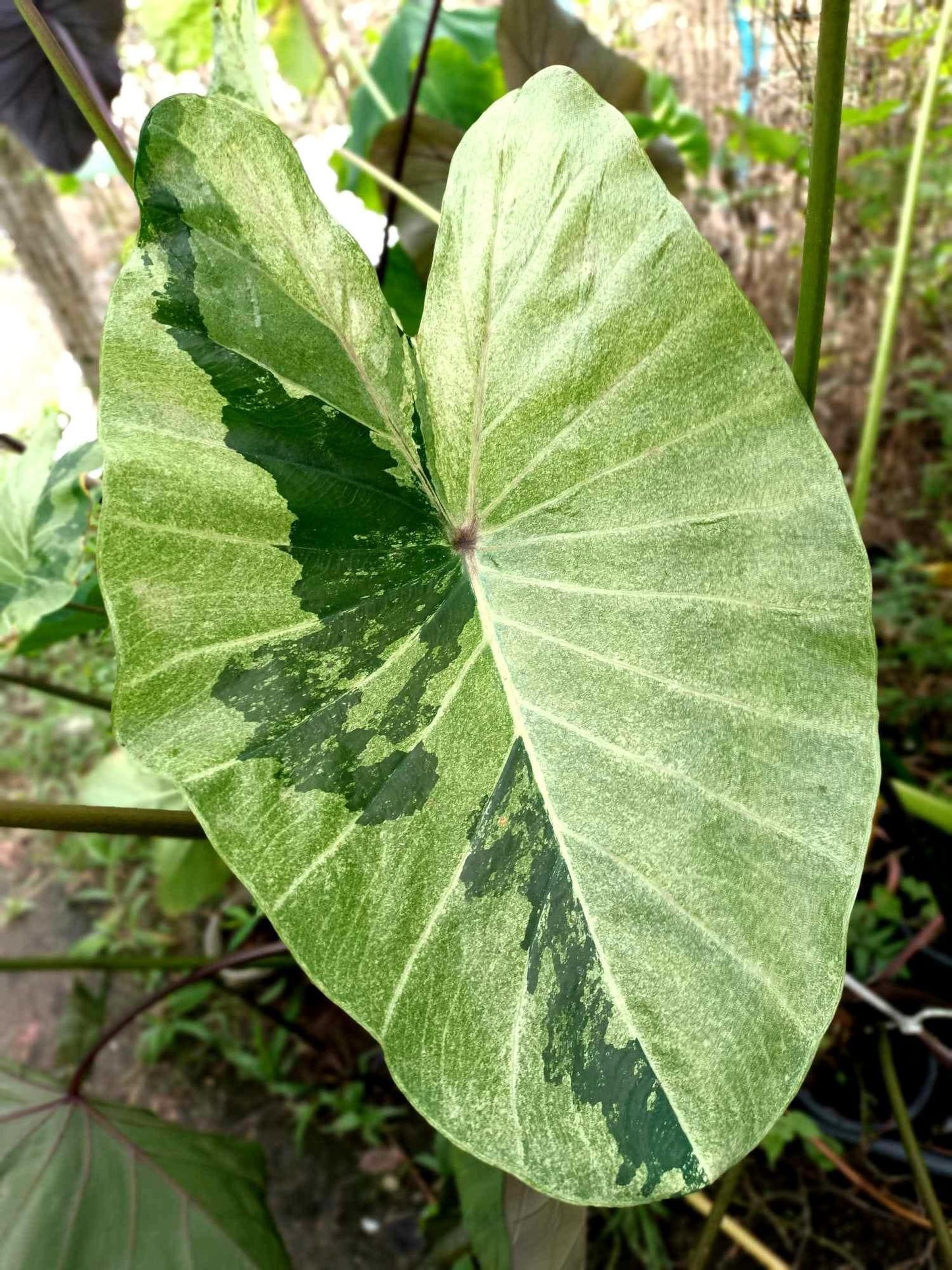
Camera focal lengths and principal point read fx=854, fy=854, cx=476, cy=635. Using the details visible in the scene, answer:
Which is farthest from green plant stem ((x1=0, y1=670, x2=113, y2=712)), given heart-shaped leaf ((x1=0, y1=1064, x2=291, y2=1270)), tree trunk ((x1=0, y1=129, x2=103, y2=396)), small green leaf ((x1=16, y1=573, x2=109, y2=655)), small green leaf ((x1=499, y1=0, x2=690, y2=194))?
tree trunk ((x1=0, y1=129, x2=103, y2=396))

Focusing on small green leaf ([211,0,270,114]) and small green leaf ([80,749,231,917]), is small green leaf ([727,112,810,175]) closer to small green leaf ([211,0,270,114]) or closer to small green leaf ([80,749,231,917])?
small green leaf ([211,0,270,114])

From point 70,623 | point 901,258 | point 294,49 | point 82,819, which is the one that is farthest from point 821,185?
point 294,49

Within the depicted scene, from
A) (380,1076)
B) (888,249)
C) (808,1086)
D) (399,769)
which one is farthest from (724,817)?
(888,249)

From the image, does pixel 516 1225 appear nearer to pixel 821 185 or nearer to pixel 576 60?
pixel 821 185

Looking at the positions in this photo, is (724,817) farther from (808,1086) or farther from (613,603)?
(808,1086)

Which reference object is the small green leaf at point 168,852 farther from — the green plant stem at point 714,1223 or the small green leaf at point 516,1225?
the green plant stem at point 714,1223

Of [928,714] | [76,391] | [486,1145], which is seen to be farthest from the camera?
[76,391]

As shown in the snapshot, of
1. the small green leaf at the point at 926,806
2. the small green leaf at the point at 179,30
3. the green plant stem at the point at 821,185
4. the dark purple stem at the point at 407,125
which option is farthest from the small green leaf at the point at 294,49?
the small green leaf at the point at 926,806
